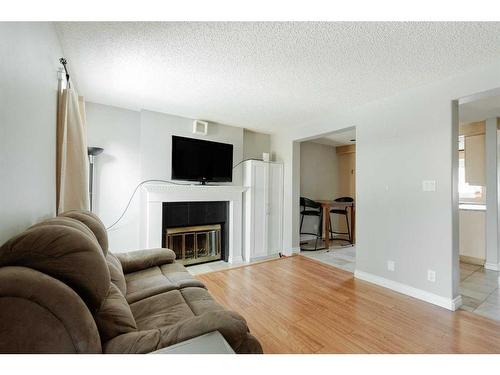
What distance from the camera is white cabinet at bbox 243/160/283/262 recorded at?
370 cm

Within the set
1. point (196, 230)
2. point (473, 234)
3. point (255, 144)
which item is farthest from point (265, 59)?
point (473, 234)

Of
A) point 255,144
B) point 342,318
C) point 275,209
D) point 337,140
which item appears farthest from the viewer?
point 337,140

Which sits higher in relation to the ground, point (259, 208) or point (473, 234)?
point (259, 208)

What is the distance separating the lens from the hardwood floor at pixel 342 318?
5.15ft

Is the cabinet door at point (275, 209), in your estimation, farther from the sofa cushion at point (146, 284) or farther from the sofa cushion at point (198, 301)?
the sofa cushion at point (198, 301)

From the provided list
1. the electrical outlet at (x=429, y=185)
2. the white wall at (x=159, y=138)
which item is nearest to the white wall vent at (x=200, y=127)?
the white wall at (x=159, y=138)

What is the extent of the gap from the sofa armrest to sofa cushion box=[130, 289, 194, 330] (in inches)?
23.6

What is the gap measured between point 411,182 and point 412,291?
1.15 m

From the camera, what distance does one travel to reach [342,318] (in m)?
1.91

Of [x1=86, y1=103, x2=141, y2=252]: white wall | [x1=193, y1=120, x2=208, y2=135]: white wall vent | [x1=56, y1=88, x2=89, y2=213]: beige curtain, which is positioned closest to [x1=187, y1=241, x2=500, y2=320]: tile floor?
[x1=86, y1=103, x2=141, y2=252]: white wall

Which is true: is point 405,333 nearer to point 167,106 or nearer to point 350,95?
point 350,95

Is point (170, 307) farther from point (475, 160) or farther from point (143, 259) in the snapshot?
point (475, 160)

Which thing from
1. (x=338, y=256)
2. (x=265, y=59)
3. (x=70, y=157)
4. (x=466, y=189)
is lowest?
(x=338, y=256)

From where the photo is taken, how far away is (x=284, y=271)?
3.06m
